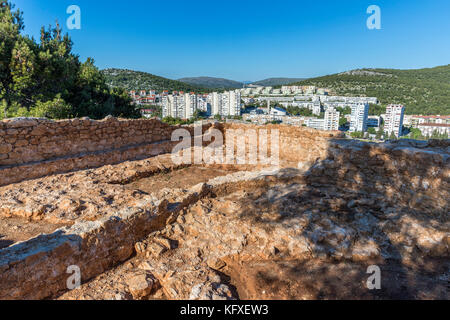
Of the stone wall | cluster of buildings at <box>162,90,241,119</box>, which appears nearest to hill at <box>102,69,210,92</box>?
cluster of buildings at <box>162,90,241,119</box>

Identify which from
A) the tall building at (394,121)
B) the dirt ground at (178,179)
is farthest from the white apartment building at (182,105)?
the dirt ground at (178,179)

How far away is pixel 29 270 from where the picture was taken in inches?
105

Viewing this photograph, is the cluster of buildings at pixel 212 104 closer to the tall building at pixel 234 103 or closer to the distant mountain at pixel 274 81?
the tall building at pixel 234 103

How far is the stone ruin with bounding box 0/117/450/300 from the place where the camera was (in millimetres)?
2918

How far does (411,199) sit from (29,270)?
606 cm

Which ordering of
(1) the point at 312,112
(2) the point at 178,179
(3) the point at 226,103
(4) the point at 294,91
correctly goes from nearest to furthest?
(2) the point at 178,179, (3) the point at 226,103, (1) the point at 312,112, (4) the point at 294,91

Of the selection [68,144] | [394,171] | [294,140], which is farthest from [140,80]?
[394,171]

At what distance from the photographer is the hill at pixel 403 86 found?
160 ft

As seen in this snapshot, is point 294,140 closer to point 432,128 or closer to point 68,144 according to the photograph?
point 68,144

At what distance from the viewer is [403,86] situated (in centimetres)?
6450

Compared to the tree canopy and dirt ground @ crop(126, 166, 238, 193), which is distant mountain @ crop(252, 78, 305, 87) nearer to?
the tree canopy

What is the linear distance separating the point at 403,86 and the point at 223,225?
7792cm
